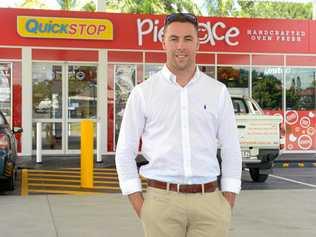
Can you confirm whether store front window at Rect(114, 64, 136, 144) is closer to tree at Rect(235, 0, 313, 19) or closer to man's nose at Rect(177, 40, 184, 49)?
man's nose at Rect(177, 40, 184, 49)

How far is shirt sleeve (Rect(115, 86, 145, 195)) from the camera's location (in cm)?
338

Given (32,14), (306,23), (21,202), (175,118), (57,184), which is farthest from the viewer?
(306,23)

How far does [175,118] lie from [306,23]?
54.7ft

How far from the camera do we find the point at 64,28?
17250 millimetres

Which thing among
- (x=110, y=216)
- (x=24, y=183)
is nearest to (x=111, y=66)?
A: (x=24, y=183)

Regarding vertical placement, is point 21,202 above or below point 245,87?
below

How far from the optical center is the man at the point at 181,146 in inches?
130

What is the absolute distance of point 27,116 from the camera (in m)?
17.3

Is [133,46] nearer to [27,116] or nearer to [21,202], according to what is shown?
[27,116]

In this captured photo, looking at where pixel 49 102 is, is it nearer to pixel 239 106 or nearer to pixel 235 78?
pixel 235 78

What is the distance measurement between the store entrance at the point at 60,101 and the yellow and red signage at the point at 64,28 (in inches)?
40.6

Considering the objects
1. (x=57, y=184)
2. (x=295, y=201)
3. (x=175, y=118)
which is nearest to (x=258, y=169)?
(x=295, y=201)

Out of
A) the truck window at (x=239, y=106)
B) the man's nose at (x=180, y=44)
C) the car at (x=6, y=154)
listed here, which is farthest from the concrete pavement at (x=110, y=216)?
the man's nose at (x=180, y=44)

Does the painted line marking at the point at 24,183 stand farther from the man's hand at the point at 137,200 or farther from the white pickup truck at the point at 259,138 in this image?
the man's hand at the point at 137,200
